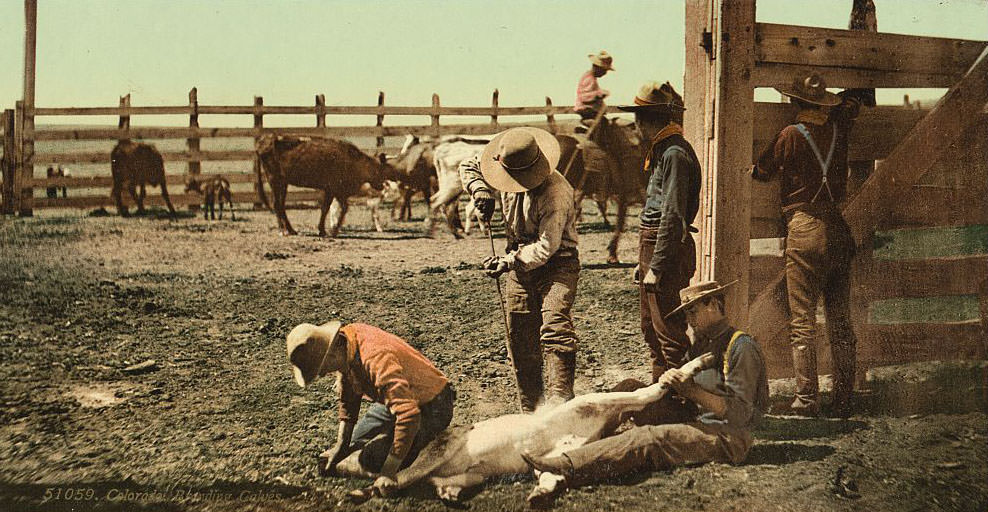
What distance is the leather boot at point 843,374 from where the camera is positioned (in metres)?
5.25

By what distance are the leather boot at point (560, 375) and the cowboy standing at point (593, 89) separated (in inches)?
76.0

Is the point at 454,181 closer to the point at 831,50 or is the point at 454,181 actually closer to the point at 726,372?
the point at 831,50

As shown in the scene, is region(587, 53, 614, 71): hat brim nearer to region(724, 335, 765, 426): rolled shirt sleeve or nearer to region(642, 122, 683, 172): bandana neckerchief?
region(642, 122, 683, 172): bandana neckerchief

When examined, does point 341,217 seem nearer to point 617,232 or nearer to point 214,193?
point 214,193

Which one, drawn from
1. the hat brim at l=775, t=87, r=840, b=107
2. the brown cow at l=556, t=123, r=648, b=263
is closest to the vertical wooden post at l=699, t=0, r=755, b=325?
the hat brim at l=775, t=87, r=840, b=107

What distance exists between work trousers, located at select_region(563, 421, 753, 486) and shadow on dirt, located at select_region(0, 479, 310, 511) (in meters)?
1.47

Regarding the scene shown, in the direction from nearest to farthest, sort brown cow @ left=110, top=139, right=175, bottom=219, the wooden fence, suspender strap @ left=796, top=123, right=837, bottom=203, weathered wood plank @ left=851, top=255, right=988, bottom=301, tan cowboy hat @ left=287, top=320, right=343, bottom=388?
tan cowboy hat @ left=287, top=320, right=343, bottom=388
suspender strap @ left=796, top=123, right=837, bottom=203
weathered wood plank @ left=851, top=255, right=988, bottom=301
the wooden fence
brown cow @ left=110, top=139, right=175, bottom=219

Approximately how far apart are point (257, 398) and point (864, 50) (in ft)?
14.7

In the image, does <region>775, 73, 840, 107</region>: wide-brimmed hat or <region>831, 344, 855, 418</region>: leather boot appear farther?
<region>831, 344, 855, 418</region>: leather boot

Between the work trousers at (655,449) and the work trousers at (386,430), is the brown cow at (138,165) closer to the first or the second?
the work trousers at (386,430)

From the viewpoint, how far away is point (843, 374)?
17.2 ft

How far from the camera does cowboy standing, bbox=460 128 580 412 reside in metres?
4.72

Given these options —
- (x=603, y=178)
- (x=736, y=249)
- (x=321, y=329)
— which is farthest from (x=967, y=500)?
(x=603, y=178)

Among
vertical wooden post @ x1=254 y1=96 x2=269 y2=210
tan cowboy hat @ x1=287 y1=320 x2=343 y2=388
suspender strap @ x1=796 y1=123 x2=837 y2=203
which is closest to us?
tan cowboy hat @ x1=287 y1=320 x2=343 y2=388
